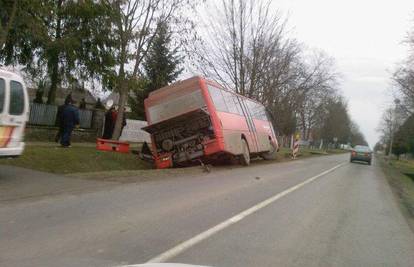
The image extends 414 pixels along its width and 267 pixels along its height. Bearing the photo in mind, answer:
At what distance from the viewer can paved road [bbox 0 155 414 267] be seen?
593 centimetres

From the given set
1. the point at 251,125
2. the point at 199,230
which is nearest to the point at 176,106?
the point at 251,125

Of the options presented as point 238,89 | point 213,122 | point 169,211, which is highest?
point 238,89

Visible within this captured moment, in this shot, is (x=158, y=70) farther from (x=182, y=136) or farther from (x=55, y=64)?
(x=182, y=136)

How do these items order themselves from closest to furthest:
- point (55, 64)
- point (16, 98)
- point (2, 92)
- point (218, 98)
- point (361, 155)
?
point (2, 92) → point (16, 98) → point (218, 98) → point (55, 64) → point (361, 155)

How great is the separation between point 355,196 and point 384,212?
9.30ft

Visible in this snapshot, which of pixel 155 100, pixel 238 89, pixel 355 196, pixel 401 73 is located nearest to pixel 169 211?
pixel 355 196

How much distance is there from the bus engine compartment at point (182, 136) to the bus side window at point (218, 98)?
93 centimetres

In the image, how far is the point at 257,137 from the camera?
86.5ft

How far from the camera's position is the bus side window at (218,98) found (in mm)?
19656

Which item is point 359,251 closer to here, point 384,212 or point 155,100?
point 384,212

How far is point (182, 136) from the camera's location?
19688 mm

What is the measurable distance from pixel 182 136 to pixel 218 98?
7.14 ft

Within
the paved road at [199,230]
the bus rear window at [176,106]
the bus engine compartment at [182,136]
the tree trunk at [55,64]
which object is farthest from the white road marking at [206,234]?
the tree trunk at [55,64]

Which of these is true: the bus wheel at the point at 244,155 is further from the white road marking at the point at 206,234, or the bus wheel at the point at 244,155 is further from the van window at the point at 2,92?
the van window at the point at 2,92
